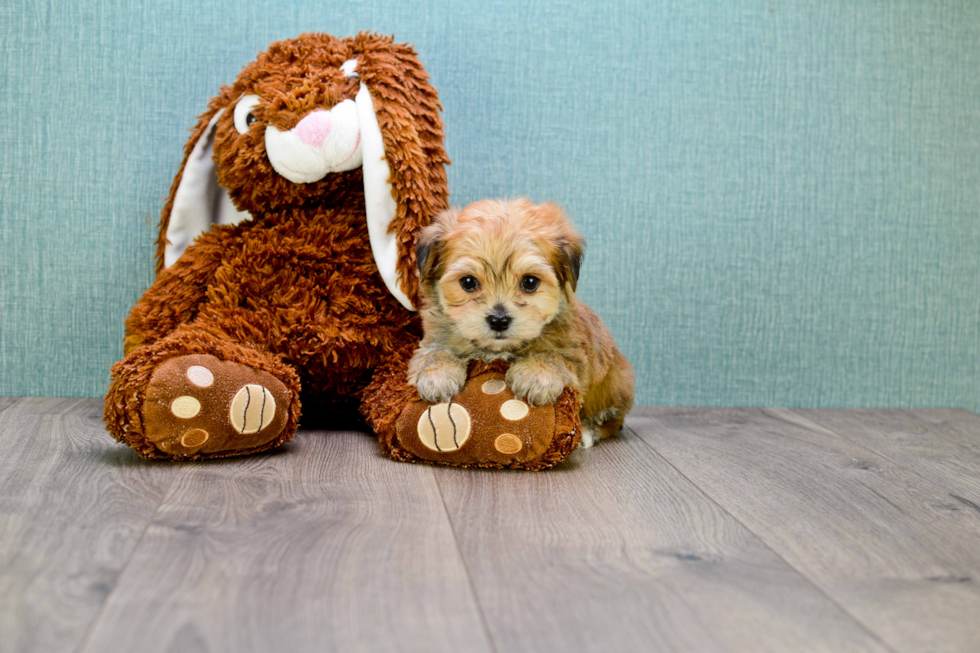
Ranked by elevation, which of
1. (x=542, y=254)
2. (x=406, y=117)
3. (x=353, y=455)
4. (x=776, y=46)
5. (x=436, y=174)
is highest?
(x=776, y=46)

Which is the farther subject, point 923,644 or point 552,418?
point 552,418

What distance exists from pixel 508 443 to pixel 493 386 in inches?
5.3

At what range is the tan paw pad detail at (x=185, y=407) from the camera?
175 cm

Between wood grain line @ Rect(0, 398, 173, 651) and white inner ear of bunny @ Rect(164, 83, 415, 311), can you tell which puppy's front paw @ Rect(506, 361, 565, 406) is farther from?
wood grain line @ Rect(0, 398, 173, 651)

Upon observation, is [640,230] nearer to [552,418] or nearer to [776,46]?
[776,46]

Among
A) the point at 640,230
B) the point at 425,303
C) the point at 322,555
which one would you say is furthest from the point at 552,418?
the point at 640,230

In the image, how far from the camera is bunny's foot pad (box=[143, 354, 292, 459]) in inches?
68.7

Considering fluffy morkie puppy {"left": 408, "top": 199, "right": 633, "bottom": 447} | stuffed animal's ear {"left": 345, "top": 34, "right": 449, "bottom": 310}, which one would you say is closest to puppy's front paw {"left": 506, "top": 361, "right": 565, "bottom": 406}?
fluffy morkie puppy {"left": 408, "top": 199, "right": 633, "bottom": 447}

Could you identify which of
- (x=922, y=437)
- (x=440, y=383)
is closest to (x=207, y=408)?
(x=440, y=383)

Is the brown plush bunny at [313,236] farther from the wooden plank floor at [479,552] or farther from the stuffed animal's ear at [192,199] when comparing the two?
the wooden plank floor at [479,552]

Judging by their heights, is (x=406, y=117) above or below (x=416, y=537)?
above

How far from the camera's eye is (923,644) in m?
1.09

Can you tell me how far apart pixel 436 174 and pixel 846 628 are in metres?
1.42

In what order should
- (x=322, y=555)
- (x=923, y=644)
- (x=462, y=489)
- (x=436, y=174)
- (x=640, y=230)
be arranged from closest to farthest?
(x=923, y=644)
(x=322, y=555)
(x=462, y=489)
(x=436, y=174)
(x=640, y=230)
